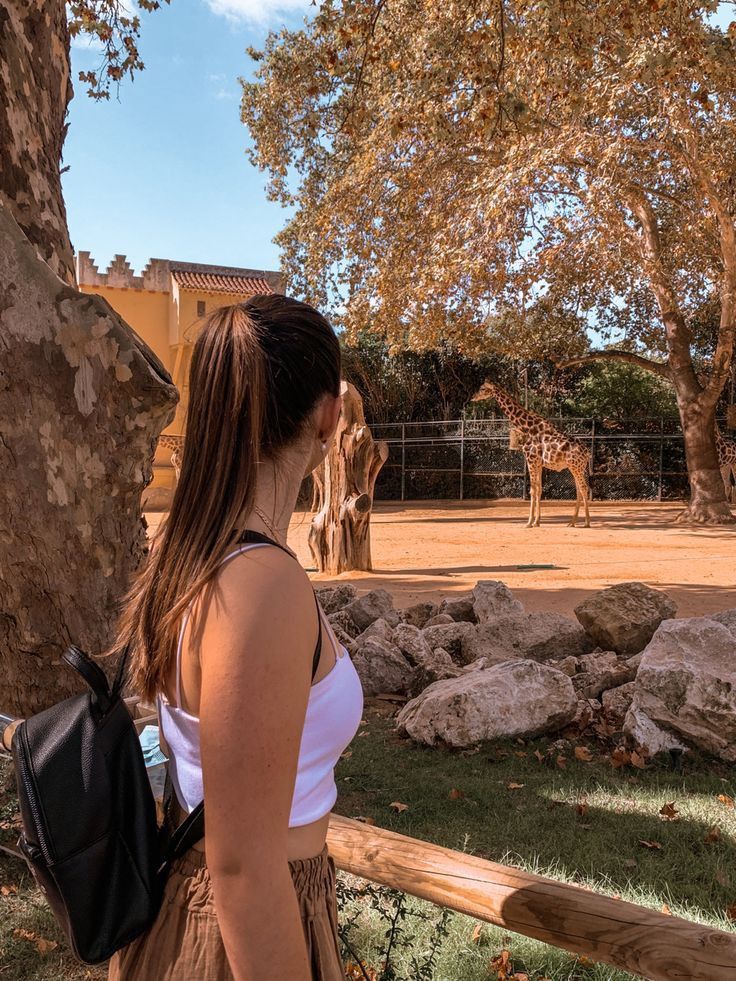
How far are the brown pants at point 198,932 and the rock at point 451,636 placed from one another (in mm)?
4903

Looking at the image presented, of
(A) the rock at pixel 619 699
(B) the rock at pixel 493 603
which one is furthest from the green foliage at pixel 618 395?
(A) the rock at pixel 619 699

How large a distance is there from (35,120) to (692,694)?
3971 mm

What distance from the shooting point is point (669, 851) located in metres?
3.50

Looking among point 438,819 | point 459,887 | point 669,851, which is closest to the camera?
point 459,887

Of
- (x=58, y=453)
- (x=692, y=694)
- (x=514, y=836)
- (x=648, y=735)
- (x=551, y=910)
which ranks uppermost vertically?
(x=58, y=453)

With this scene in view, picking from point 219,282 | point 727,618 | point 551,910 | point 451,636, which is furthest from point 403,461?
point 551,910

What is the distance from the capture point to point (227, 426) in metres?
1.21

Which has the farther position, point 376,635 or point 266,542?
point 376,635

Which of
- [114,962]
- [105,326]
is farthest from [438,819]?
[114,962]

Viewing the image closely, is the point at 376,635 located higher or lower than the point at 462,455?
lower

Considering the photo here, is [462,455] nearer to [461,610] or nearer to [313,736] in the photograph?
[461,610]

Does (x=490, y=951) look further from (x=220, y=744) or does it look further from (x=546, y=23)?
(x=546, y=23)

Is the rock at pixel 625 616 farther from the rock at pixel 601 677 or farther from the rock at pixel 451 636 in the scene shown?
the rock at pixel 451 636

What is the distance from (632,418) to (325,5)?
1899 cm
